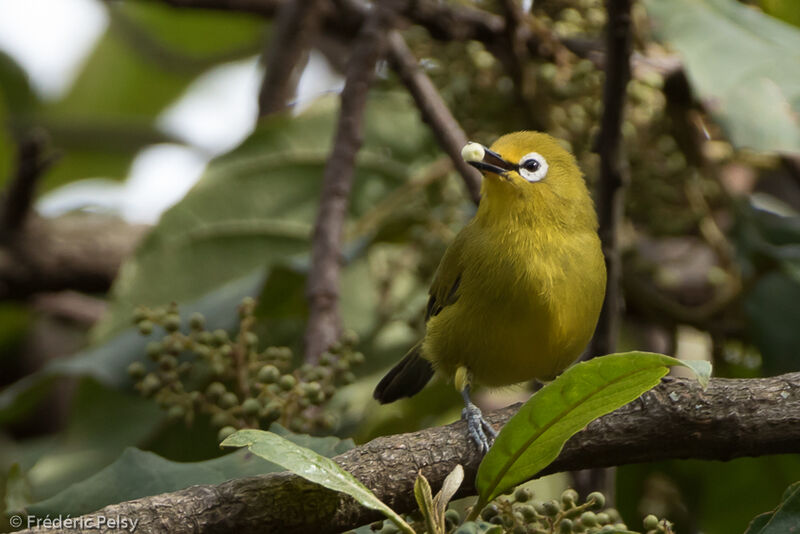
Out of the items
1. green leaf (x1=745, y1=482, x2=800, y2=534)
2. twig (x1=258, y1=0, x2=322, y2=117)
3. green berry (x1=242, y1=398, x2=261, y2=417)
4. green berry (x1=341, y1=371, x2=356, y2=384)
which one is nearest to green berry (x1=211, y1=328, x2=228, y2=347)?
green berry (x1=242, y1=398, x2=261, y2=417)

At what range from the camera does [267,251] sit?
441 cm

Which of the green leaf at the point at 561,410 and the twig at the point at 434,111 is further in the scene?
the twig at the point at 434,111

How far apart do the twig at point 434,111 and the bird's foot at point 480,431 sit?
1.17m

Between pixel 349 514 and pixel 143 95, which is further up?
pixel 349 514

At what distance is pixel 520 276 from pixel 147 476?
4.28 feet

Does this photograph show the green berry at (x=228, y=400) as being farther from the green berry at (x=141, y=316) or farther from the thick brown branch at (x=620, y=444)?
the thick brown branch at (x=620, y=444)

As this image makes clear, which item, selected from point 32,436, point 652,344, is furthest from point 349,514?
point 32,436

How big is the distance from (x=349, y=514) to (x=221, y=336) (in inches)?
32.8

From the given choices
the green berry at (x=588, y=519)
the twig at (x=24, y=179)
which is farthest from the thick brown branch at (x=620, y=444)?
the twig at (x=24, y=179)

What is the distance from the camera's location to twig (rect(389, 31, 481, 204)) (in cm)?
342

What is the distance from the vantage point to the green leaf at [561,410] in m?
1.88

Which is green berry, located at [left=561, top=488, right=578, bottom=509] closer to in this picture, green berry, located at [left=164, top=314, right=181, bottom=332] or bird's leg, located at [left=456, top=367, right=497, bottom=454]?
bird's leg, located at [left=456, top=367, right=497, bottom=454]

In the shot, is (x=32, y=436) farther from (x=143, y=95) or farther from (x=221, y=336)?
(x=221, y=336)

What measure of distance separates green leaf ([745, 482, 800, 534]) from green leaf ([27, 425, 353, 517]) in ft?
3.19
